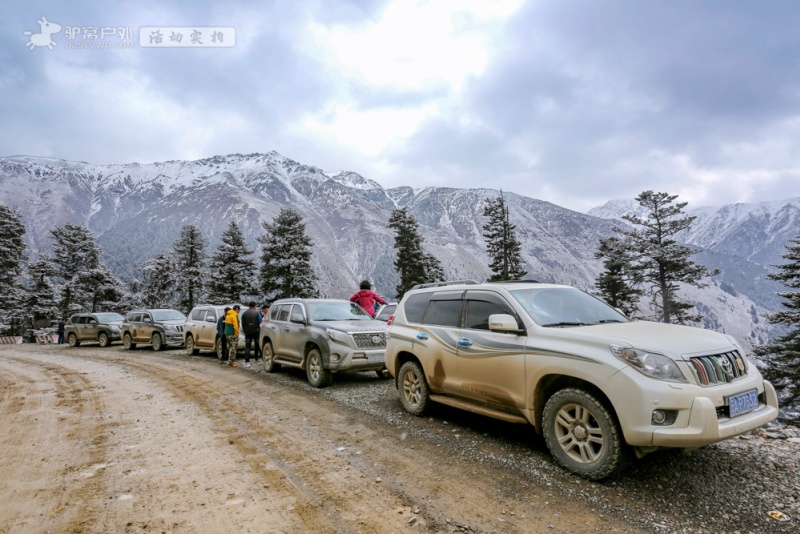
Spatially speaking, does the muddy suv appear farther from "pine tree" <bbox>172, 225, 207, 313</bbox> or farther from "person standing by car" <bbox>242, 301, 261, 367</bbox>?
"pine tree" <bbox>172, 225, 207, 313</bbox>

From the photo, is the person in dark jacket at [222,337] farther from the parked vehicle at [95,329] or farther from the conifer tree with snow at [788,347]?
the conifer tree with snow at [788,347]

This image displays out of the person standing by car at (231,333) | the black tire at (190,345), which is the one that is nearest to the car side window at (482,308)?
the person standing by car at (231,333)

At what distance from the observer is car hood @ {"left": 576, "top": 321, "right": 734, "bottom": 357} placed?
12.1ft

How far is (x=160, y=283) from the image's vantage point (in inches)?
1984

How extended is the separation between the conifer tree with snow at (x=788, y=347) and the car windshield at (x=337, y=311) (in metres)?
24.3

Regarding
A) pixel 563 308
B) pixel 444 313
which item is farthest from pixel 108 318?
pixel 563 308

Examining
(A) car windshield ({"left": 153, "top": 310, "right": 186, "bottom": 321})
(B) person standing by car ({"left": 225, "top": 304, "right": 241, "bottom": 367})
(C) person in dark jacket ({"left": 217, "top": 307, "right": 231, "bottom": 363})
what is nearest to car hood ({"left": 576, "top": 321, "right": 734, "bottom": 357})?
(B) person standing by car ({"left": 225, "top": 304, "right": 241, "bottom": 367})

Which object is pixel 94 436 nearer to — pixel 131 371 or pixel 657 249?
pixel 131 371

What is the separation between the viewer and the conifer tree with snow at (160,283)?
50.1 metres

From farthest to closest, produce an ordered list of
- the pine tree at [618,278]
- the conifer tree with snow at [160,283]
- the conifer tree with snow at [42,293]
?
the conifer tree with snow at [160,283] → the conifer tree with snow at [42,293] → the pine tree at [618,278]

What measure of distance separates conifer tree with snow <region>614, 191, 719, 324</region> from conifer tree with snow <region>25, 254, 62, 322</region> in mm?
52773

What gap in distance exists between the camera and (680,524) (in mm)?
3180

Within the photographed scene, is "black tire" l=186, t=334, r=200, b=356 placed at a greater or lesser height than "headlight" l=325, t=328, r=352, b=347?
lesser

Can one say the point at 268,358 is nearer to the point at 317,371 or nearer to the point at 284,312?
the point at 284,312
